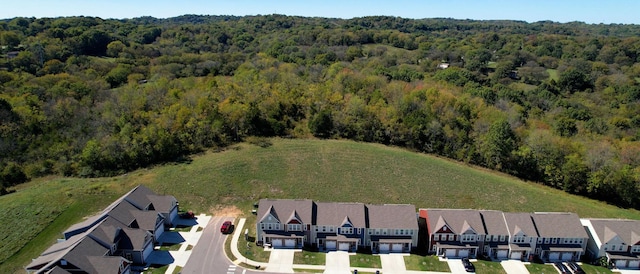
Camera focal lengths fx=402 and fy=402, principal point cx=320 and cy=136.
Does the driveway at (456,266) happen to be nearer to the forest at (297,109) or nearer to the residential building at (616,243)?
the residential building at (616,243)

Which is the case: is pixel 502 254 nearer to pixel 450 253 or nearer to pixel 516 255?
pixel 516 255

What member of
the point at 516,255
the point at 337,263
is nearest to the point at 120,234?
the point at 337,263

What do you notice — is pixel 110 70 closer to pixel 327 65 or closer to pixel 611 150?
pixel 327 65

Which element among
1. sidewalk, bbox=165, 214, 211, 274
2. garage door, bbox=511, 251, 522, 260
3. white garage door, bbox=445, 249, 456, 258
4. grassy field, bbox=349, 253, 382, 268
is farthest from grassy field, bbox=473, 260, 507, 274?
sidewalk, bbox=165, 214, 211, 274

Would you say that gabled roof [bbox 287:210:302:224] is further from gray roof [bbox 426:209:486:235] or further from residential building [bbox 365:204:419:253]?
gray roof [bbox 426:209:486:235]

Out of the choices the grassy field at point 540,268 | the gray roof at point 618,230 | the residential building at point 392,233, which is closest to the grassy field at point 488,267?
the grassy field at point 540,268

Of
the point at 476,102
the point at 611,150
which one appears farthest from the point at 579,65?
the point at 611,150
